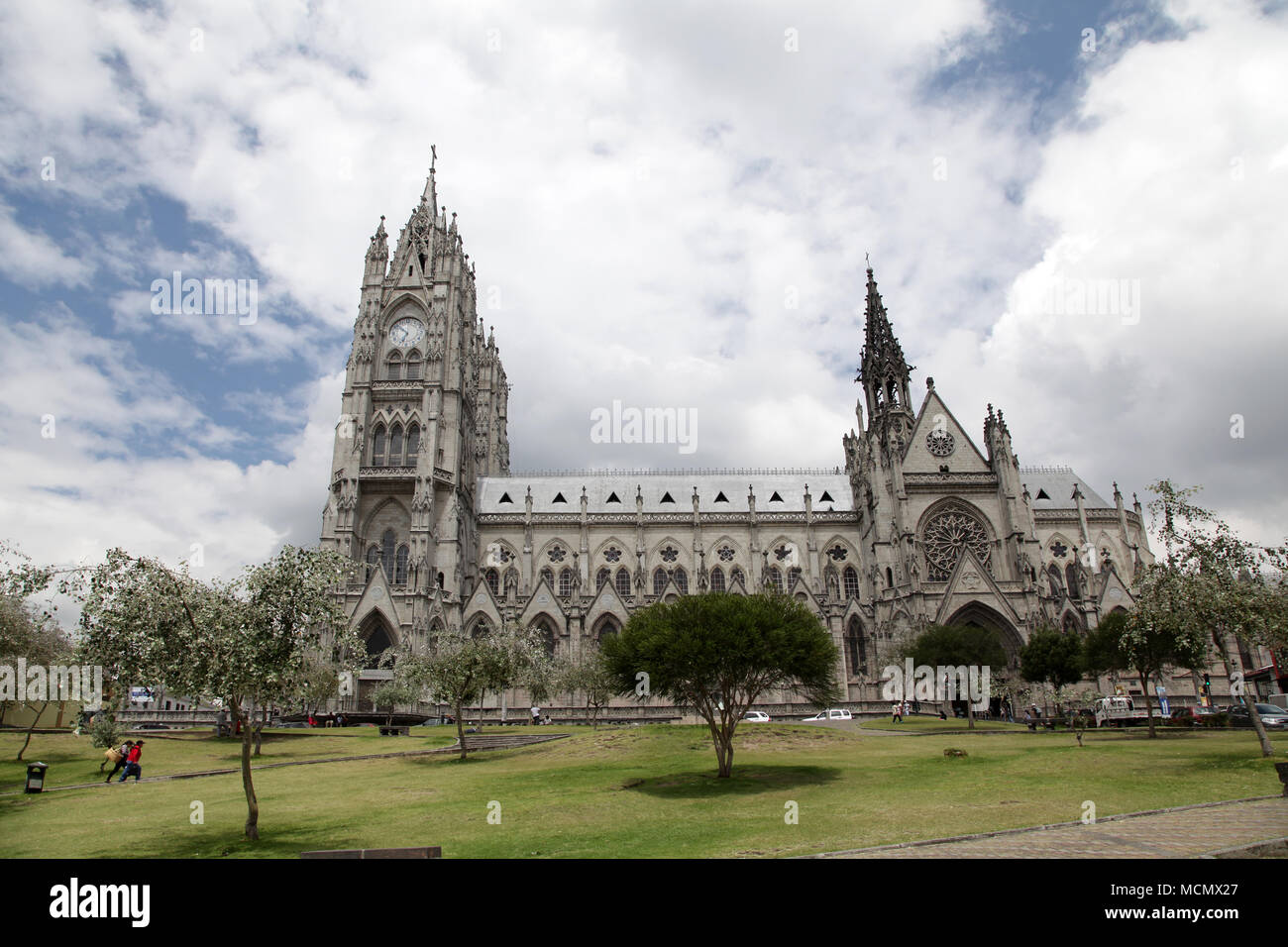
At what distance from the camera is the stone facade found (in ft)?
179

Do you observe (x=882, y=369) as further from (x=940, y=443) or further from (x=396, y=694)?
(x=396, y=694)

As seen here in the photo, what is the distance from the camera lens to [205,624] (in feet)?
48.3

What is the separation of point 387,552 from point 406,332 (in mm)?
18538

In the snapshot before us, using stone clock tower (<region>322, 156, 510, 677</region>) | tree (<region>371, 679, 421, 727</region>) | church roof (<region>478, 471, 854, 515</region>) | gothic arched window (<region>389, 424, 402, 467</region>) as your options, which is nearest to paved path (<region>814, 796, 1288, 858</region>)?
tree (<region>371, 679, 421, 727</region>)

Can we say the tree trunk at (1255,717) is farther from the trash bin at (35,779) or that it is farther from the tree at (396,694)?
the trash bin at (35,779)

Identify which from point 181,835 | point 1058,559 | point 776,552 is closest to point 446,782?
point 181,835

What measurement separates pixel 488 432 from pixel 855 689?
42696 mm

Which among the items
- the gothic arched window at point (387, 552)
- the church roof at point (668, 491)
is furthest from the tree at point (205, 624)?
the church roof at point (668, 491)

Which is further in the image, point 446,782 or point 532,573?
point 532,573

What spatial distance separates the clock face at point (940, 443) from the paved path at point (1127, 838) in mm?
48842
